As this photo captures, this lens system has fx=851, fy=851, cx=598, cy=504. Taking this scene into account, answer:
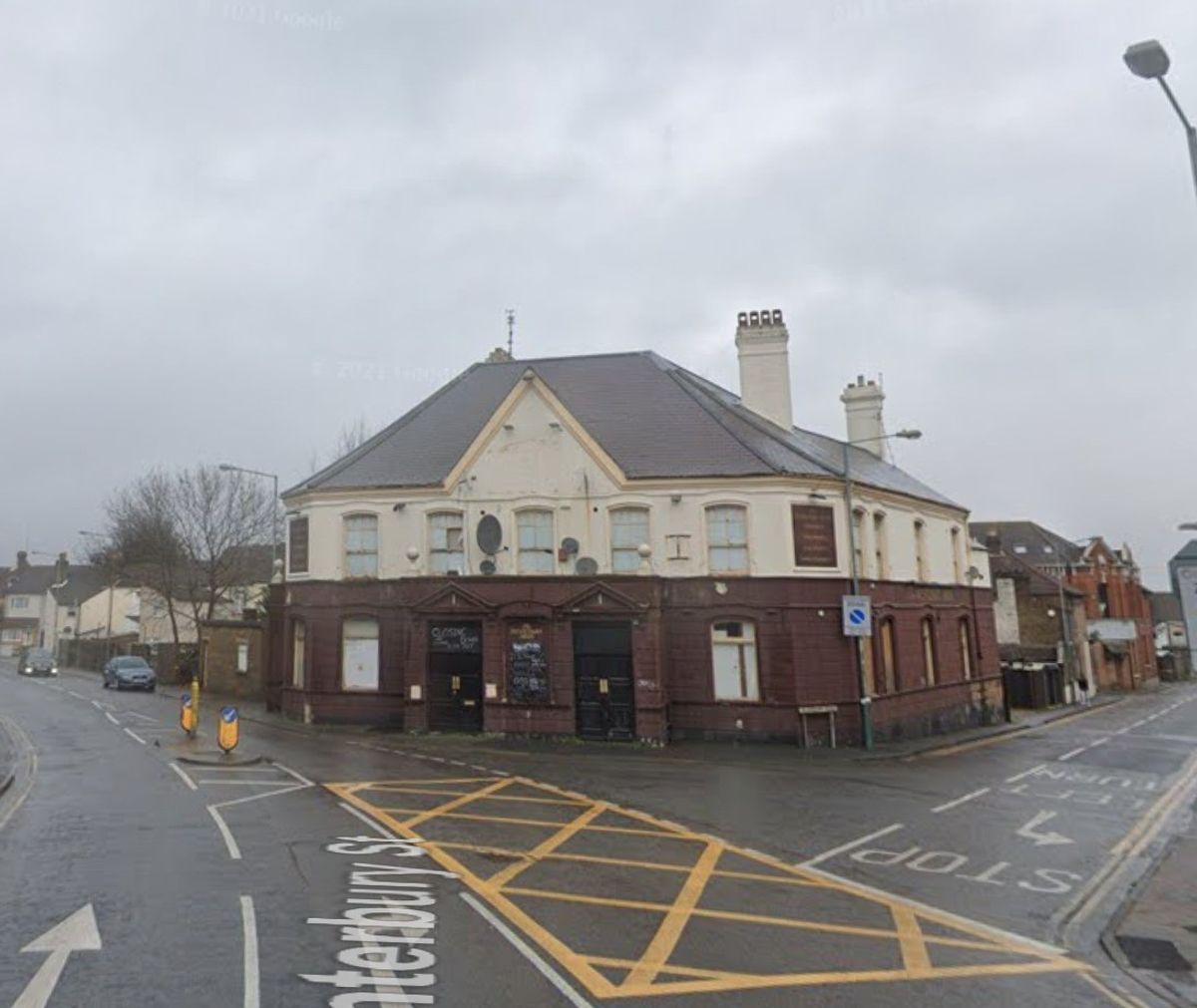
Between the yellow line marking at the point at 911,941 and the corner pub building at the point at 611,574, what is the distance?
1490 cm

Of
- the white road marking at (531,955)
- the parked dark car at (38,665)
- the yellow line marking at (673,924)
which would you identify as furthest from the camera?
the parked dark car at (38,665)

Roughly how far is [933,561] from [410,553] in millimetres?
19491

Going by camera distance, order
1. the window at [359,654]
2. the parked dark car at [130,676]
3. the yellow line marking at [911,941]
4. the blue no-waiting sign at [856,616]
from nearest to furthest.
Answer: the yellow line marking at [911,941]
the blue no-waiting sign at [856,616]
the window at [359,654]
the parked dark car at [130,676]

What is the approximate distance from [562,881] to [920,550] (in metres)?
24.9

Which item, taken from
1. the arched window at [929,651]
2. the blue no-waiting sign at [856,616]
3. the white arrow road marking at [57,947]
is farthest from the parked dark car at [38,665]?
the white arrow road marking at [57,947]

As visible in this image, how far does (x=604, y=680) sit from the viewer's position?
25.0 metres

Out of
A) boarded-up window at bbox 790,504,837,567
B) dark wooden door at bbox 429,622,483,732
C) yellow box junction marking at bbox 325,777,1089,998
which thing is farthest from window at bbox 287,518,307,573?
boarded-up window at bbox 790,504,837,567

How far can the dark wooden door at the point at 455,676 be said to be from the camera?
26.0m

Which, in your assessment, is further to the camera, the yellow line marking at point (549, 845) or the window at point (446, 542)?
the window at point (446, 542)

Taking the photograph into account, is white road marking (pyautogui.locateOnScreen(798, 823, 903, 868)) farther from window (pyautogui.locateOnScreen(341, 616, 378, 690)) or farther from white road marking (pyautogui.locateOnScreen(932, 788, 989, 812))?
window (pyautogui.locateOnScreen(341, 616, 378, 690))

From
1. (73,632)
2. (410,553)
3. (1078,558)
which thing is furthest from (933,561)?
(73,632)

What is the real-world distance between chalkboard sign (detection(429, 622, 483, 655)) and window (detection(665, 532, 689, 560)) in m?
6.35

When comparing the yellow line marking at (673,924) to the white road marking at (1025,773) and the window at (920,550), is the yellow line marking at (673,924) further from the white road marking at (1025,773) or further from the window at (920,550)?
the window at (920,550)

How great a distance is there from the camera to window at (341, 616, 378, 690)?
2772cm
